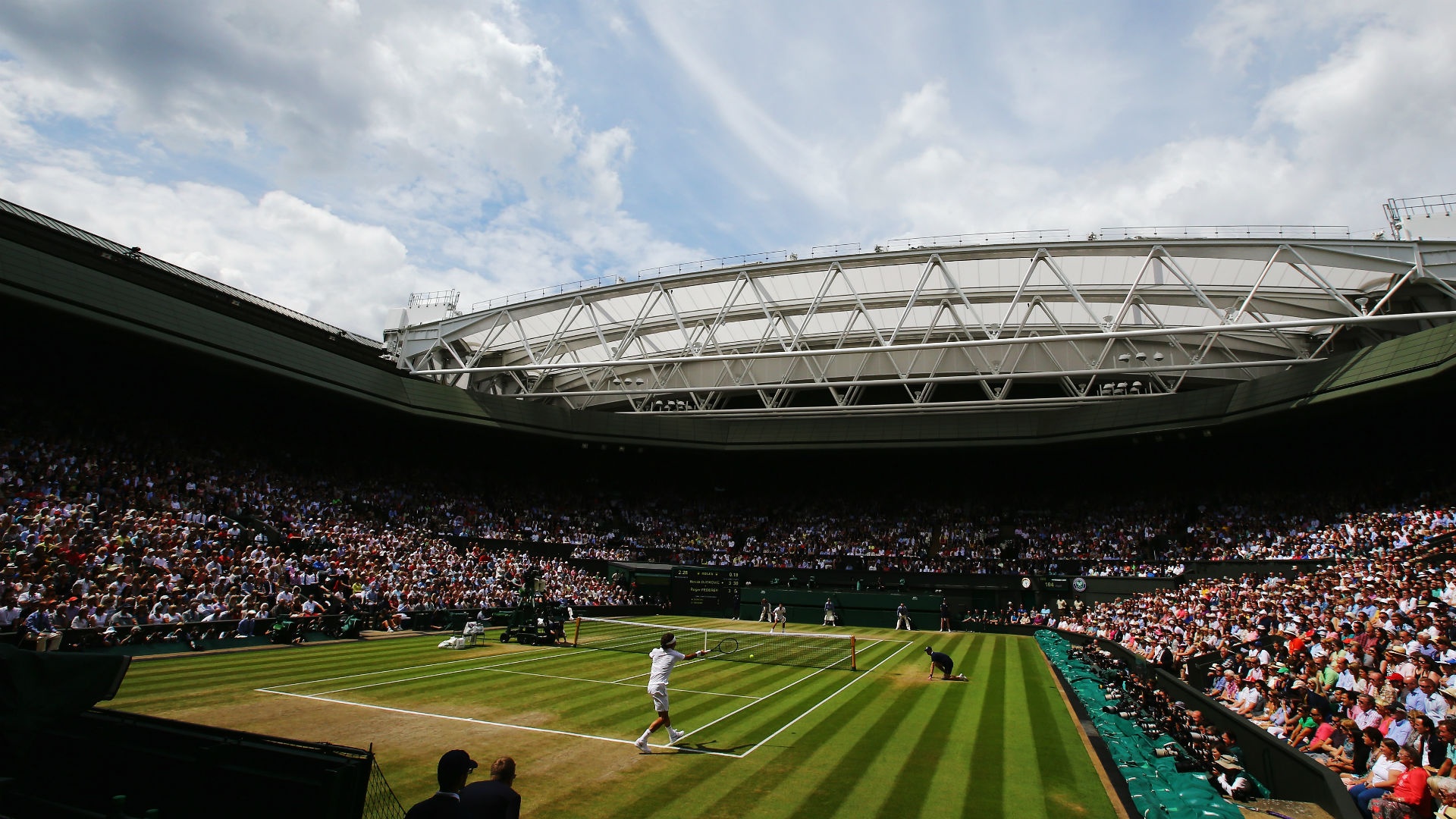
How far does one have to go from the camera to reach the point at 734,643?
25500 millimetres

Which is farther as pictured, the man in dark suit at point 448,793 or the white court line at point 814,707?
the white court line at point 814,707

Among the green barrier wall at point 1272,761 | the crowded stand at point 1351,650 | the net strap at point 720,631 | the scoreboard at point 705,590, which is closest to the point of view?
the green barrier wall at point 1272,761

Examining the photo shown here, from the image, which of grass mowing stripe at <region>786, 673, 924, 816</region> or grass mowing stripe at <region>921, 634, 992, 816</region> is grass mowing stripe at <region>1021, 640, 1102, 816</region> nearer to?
grass mowing stripe at <region>921, 634, 992, 816</region>

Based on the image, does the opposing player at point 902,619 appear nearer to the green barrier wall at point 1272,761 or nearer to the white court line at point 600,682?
the green barrier wall at point 1272,761

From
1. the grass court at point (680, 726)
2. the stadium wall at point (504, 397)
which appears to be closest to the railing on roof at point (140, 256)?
the stadium wall at point (504, 397)

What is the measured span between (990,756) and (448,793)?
9869mm

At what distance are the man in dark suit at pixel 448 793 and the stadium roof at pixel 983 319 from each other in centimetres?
2294

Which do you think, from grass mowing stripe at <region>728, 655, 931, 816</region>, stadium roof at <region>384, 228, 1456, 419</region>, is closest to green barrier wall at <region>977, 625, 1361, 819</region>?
grass mowing stripe at <region>728, 655, 931, 816</region>

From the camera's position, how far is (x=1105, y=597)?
1423 inches

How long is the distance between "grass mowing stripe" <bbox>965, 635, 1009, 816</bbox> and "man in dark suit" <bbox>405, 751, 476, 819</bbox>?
6.91 meters

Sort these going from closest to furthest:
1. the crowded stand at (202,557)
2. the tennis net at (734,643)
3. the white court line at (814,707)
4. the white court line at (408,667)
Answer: the white court line at (814,707)
the white court line at (408,667)
the crowded stand at (202,557)
the tennis net at (734,643)

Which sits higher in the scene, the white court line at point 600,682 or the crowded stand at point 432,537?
the crowded stand at point 432,537

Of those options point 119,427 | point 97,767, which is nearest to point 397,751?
point 97,767

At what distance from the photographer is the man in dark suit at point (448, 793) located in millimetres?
4484
